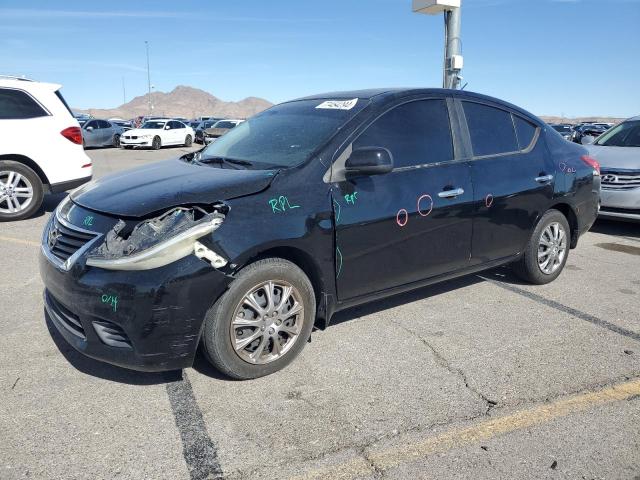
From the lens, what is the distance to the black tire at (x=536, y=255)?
4.85m

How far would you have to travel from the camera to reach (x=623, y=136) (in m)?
8.52

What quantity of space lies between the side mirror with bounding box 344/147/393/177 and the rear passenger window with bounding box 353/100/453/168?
0.20 meters

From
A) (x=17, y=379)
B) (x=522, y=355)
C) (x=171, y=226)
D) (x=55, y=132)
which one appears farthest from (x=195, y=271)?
(x=55, y=132)

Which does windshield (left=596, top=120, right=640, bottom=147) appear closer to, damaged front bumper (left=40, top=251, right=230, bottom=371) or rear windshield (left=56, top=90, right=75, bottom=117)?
damaged front bumper (left=40, top=251, right=230, bottom=371)

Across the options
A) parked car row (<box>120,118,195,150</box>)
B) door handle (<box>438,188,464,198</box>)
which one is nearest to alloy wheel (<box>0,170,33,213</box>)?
door handle (<box>438,188,464,198</box>)

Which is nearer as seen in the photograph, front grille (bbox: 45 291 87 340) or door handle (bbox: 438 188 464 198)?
A: front grille (bbox: 45 291 87 340)

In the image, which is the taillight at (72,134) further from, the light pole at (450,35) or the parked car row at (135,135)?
the parked car row at (135,135)

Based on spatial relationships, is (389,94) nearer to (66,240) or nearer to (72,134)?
(66,240)

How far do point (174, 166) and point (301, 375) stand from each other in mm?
1776

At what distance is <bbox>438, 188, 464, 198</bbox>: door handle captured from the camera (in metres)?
3.97

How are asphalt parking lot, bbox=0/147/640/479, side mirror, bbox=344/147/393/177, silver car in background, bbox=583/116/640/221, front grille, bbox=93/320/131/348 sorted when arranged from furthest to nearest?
silver car in background, bbox=583/116/640/221, side mirror, bbox=344/147/393/177, front grille, bbox=93/320/131/348, asphalt parking lot, bbox=0/147/640/479

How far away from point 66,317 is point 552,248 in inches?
162

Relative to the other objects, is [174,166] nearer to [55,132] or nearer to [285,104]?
[285,104]

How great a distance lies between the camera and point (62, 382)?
3.20 m
